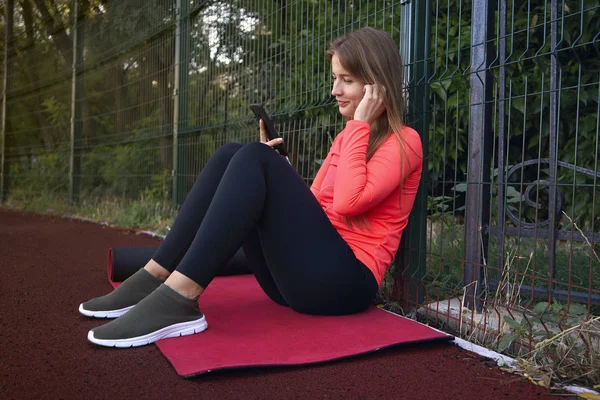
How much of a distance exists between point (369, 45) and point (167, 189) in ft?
13.1

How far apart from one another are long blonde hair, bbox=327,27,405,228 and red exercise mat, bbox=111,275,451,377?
1.32 feet

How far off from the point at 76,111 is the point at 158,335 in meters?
6.81

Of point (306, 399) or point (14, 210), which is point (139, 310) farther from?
point (14, 210)

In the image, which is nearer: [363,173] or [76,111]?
[363,173]

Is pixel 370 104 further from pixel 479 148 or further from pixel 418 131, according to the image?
pixel 479 148

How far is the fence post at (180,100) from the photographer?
5543 millimetres

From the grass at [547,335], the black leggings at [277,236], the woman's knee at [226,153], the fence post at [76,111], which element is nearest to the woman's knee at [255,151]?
the black leggings at [277,236]

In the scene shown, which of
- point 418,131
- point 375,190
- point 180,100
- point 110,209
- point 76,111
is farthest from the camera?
point 76,111

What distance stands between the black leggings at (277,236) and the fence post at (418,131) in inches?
14.1

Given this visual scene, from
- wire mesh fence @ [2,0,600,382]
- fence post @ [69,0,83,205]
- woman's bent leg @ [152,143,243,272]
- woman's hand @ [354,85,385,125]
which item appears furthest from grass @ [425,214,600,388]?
fence post @ [69,0,83,205]

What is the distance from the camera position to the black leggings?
1.90 meters

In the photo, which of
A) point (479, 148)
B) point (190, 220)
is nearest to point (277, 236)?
point (190, 220)

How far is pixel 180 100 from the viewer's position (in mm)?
5641

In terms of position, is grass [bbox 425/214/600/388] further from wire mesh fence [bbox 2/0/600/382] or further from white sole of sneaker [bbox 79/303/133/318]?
white sole of sneaker [bbox 79/303/133/318]
